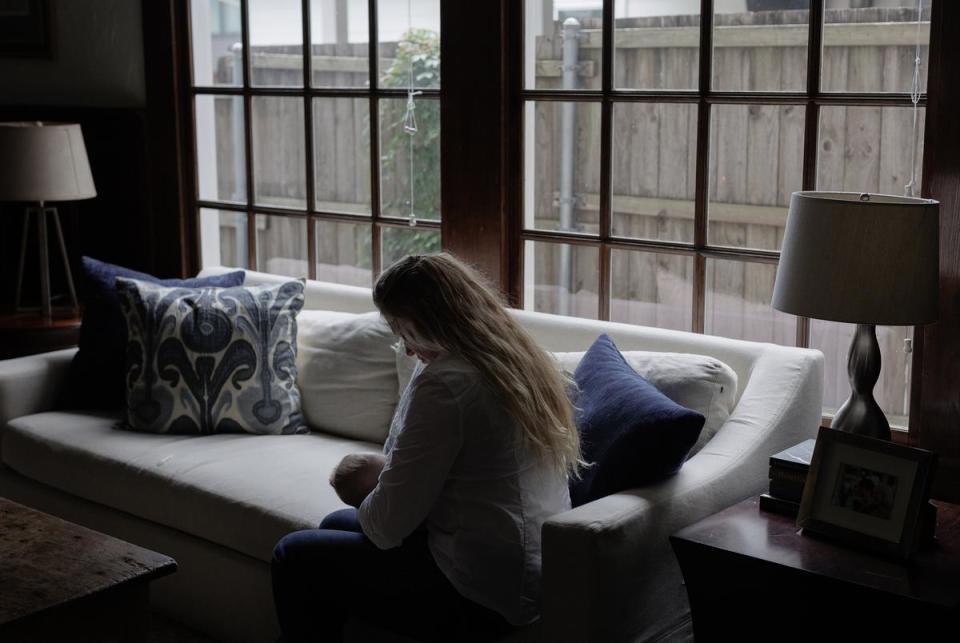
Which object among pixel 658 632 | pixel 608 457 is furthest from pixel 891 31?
pixel 658 632

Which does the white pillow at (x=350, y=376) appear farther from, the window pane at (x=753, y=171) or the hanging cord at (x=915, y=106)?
the hanging cord at (x=915, y=106)

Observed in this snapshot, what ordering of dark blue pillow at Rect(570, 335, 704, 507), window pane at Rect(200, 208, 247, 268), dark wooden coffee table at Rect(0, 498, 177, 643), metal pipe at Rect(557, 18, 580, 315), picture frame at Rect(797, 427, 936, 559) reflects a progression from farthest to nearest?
window pane at Rect(200, 208, 247, 268), metal pipe at Rect(557, 18, 580, 315), dark blue pillow at Rect(570, 335, 704, 507), picture frame at Rect(797, 427, 936, 559), dark wooden coffee table at Rect(0, 498, 177, 643)

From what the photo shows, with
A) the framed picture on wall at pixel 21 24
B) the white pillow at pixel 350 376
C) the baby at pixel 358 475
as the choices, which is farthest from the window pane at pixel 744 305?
the framed picture on wall at pixel 21 24

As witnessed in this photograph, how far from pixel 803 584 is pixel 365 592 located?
810 mm

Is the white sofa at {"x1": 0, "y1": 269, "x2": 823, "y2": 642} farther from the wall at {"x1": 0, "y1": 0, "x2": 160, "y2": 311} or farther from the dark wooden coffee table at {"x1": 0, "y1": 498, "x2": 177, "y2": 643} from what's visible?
the wall at {"x1": 0, "y1": 0, "x2": 160, "y2": 311}

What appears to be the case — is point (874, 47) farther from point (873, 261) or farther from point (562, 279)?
point (562, 279)

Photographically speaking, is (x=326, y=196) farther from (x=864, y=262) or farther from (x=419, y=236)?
(x=864, y=262)

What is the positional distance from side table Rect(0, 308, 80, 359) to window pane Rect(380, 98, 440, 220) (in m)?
1.19

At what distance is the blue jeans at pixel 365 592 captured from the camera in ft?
7.29

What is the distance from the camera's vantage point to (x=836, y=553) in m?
2.16

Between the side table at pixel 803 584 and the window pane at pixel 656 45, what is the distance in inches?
49.1

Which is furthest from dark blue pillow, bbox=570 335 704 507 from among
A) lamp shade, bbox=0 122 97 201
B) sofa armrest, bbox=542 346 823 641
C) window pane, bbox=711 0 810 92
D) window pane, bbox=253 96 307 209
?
lamp shade, bbox=0 122 97 201

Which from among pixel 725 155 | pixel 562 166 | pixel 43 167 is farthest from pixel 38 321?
pixel 725 155

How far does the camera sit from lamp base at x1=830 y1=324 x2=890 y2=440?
2.34m
